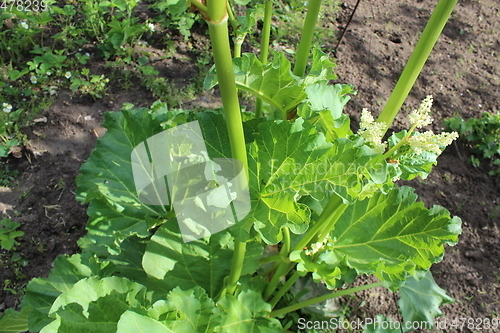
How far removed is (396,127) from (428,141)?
2.13 meters

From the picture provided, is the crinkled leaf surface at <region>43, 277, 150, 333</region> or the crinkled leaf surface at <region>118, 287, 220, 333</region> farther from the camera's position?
the crinkled leaf surface at <region>43, 277, 150, 333</region>

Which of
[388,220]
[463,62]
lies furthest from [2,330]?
[463,62]

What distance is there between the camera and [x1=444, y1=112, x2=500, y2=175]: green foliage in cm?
294

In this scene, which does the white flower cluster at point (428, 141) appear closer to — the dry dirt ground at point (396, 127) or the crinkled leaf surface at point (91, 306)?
the crinkled leaf surface at point (91, 306)

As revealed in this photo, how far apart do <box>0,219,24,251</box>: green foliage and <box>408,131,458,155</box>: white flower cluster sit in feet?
7.13

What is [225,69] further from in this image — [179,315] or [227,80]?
[179,315]

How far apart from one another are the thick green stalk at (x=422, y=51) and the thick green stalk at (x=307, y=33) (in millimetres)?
310

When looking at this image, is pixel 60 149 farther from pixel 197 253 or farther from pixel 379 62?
pixel 379 62

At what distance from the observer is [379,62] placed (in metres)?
3.50

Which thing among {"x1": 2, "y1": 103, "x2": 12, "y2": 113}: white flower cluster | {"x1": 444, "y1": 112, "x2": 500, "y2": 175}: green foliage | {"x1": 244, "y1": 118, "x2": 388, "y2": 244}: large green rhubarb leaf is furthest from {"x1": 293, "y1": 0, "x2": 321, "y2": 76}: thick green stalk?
{"x1": 2, "y1": 103, "x2": 12, "y2": 113}: white flower cluster

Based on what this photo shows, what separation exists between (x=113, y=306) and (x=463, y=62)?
11.6ft

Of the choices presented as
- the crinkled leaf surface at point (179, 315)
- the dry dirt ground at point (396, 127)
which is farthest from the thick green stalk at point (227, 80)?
the dry dirt ground at point (396, 127)

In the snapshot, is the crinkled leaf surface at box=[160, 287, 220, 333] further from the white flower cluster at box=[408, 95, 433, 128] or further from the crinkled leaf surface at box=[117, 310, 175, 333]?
the white flower cluster at box=[408, 95, 433, 128]

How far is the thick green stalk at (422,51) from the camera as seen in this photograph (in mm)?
929
